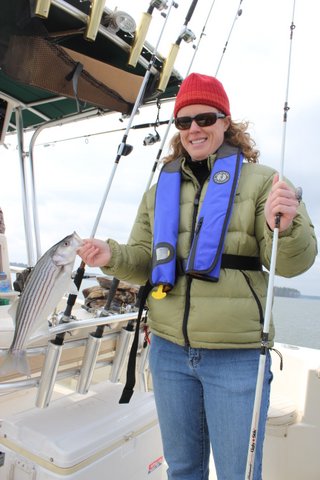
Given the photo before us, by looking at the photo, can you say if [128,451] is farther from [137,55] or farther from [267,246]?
[137,55]

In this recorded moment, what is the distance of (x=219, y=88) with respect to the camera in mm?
1754

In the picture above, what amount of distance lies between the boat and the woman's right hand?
51 cm

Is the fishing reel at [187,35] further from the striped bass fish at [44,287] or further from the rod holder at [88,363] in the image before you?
the rod holder at [88,363]

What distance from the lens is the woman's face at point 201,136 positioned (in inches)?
66.9

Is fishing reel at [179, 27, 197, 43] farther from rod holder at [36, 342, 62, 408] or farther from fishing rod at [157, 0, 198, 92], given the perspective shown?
rod holder at [36, 342, 62, 408]

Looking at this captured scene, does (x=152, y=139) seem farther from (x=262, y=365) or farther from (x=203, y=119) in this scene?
(x=262, y=365)

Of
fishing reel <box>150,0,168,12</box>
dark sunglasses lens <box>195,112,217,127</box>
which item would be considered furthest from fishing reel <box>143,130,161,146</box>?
dark sunglasses lens <box>195,112,217,127</box>

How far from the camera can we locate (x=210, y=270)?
1.50 meters

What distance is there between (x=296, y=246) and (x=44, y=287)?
3.62 feet

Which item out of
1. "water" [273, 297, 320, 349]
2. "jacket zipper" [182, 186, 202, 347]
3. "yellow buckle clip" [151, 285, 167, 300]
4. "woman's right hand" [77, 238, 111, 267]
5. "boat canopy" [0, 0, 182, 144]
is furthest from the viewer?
"water" [273, 297, 320, 349]

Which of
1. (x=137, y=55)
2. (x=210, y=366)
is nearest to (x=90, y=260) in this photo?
(x=210, y=366)

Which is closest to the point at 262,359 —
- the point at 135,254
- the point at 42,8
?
the point at 135,254

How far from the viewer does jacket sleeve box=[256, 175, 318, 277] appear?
4.25 ft

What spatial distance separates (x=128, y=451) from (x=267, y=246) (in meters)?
1.55
